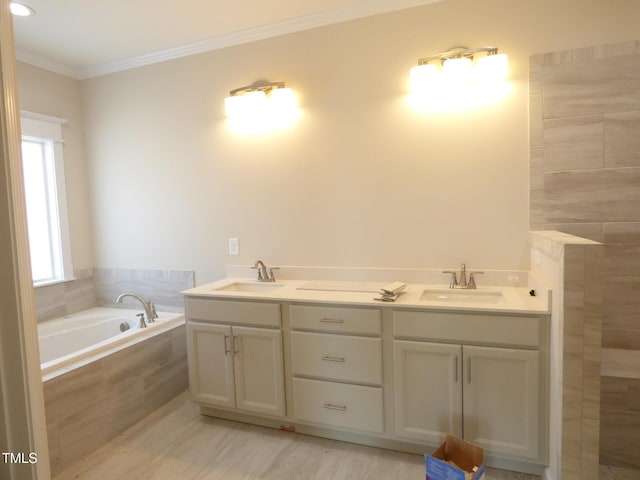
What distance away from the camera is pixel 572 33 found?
2123 millimetres

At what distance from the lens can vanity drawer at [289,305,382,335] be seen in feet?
6.97

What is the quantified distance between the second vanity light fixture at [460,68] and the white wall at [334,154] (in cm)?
8

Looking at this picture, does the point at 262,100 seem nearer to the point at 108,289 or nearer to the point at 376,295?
the point at 376,295

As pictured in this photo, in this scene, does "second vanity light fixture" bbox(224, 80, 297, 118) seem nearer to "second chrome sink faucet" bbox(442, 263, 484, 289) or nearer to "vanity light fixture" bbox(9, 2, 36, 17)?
"vanity light fixture" bbox(9, 2, 36, 17)

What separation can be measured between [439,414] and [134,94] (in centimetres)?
320

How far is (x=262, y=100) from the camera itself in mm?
2719

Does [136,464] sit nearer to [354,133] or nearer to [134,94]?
[354,133]

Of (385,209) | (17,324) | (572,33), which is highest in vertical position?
(572,33)

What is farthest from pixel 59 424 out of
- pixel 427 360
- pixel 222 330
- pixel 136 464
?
pixel 427 360

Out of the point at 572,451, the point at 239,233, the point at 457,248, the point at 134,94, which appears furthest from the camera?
the point at 134,94

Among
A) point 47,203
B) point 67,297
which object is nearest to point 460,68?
point 47,203

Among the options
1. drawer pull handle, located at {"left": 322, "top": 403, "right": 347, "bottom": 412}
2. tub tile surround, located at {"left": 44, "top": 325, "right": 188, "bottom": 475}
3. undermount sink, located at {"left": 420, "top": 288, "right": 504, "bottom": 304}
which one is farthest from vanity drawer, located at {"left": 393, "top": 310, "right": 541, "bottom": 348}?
tub tile surround, located at {"left": 44, "top": 325, "right": 188, "bottom": 475}

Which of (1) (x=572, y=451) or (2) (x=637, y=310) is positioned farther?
(2) (x=637, y=310)

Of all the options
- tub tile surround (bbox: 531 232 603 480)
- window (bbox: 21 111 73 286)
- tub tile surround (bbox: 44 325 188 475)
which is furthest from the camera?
window (bbox: 21 111 73 286)
